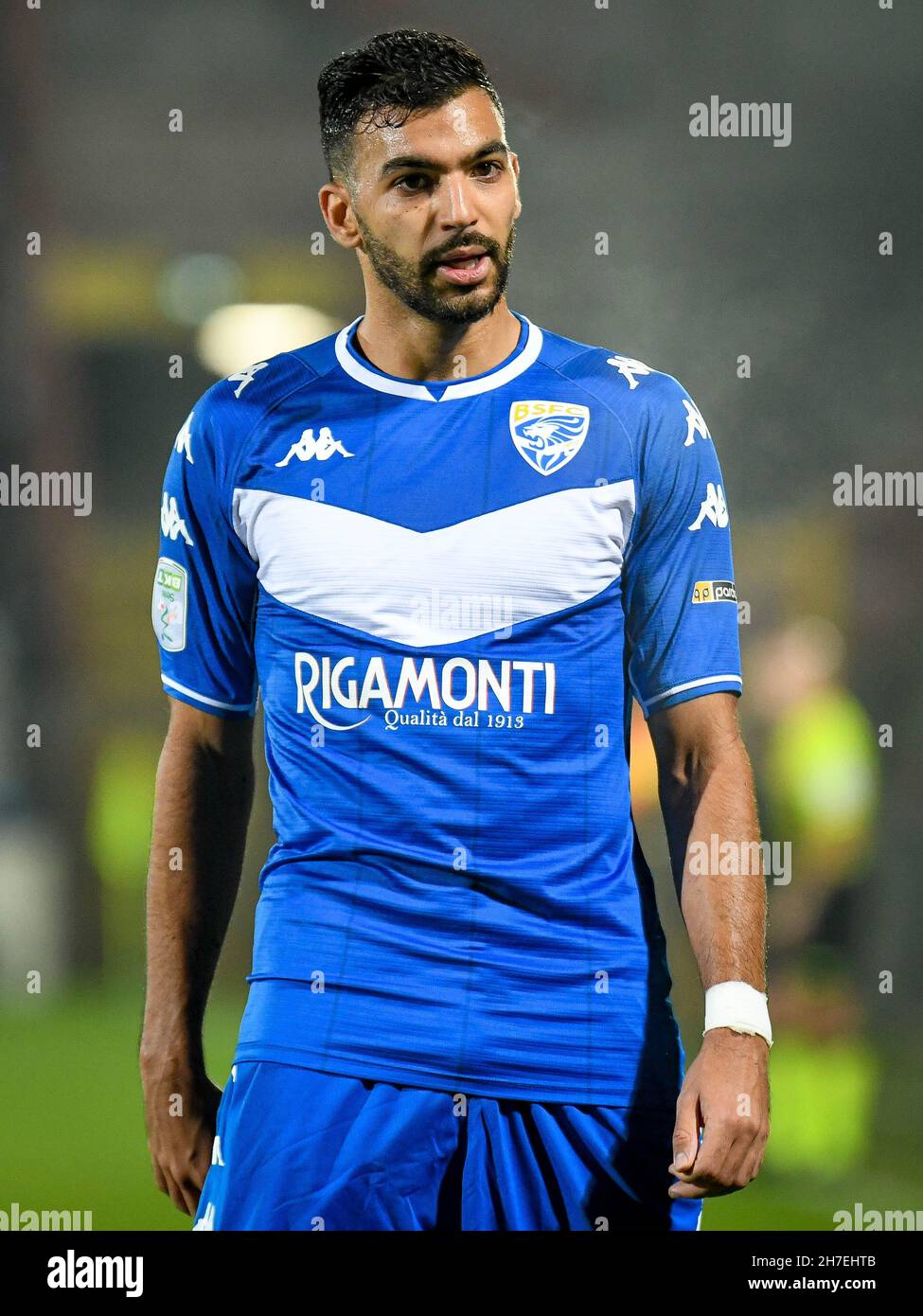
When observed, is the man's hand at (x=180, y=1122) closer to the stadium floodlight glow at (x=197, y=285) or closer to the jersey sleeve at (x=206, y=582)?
the jersey sleeve at (x=206, y=582)

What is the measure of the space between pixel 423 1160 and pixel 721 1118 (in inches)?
19.5

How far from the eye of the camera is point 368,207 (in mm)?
2756

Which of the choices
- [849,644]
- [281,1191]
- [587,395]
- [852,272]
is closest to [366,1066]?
[281,1191]

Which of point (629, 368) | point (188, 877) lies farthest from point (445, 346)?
point (188, 877)

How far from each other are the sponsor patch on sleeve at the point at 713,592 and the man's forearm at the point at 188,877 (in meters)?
0.92

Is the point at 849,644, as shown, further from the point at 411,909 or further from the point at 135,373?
the point at 135,373

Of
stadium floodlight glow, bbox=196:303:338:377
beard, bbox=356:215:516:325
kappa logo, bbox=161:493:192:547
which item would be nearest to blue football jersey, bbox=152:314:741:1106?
kappa logo, bbox=161:493:192:547

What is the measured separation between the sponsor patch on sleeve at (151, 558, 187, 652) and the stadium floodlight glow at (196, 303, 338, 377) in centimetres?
91

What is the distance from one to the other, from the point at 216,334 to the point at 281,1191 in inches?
84.9

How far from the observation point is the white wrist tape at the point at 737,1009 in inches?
97.6

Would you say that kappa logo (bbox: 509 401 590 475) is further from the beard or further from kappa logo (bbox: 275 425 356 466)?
kappa logo (bbox: 275 425 356 466)

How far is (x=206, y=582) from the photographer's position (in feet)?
9.11

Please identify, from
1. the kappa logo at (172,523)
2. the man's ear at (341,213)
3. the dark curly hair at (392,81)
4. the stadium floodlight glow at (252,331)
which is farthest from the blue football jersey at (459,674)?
the stadium floodlight glow at (252,331)

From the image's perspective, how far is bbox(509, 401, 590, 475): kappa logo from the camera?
2678mm
